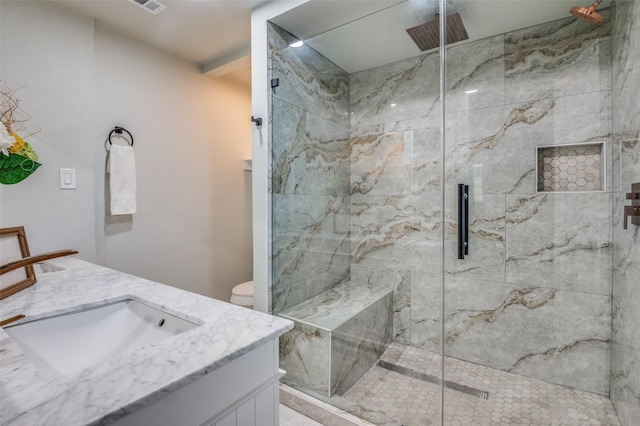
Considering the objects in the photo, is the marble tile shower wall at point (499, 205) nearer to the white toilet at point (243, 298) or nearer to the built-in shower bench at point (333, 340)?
the built-in shower bench at point (333, 340)

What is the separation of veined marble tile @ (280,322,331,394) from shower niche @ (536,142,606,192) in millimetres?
1622

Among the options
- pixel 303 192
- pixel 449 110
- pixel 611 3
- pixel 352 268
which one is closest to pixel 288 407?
pixel 352 268

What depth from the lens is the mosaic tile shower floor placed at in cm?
163

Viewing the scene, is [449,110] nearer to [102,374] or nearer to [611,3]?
[611,3]

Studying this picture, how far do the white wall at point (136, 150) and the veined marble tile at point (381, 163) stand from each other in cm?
120

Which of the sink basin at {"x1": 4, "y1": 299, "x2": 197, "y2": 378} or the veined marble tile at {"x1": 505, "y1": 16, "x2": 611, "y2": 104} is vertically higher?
the veined marble tile at {"x1": 505, "y1": 16, "x2": 611, "y2": 104}

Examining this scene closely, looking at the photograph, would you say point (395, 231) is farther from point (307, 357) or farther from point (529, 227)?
point (307, 357)

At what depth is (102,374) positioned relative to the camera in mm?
588

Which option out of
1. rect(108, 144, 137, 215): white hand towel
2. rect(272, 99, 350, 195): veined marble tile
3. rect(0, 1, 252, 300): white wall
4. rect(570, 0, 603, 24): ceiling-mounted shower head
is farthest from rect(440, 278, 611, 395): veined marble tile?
rect(108, 144, 137, 215): white hand towel

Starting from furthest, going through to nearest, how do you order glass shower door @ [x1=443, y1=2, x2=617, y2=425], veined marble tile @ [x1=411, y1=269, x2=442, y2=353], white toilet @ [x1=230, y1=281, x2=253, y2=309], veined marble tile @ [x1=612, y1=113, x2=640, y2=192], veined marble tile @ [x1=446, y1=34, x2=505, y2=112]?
white toilet @ [x1=230, y1=281, x2=253, y2=309] → veined marble tile @ [x1=411, y1=269, x2=442, y2=353] → veined marble tile @ [x1=446, y1=34, x2=505, y2=112] → glass shower door @ [x1=443, y1=2, x2=617, y2=425] → veined marble tile @ [x1=612, y1=113, x2=640, y2=192]

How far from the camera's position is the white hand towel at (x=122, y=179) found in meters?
2.08

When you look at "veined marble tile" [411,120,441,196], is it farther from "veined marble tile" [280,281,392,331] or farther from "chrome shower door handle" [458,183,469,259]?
"veined marble tile" [280,281,392,331]

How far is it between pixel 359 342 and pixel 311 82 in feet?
6.06

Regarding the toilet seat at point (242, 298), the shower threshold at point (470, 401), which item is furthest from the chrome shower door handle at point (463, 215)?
the toilet seat at point (242, 298)
